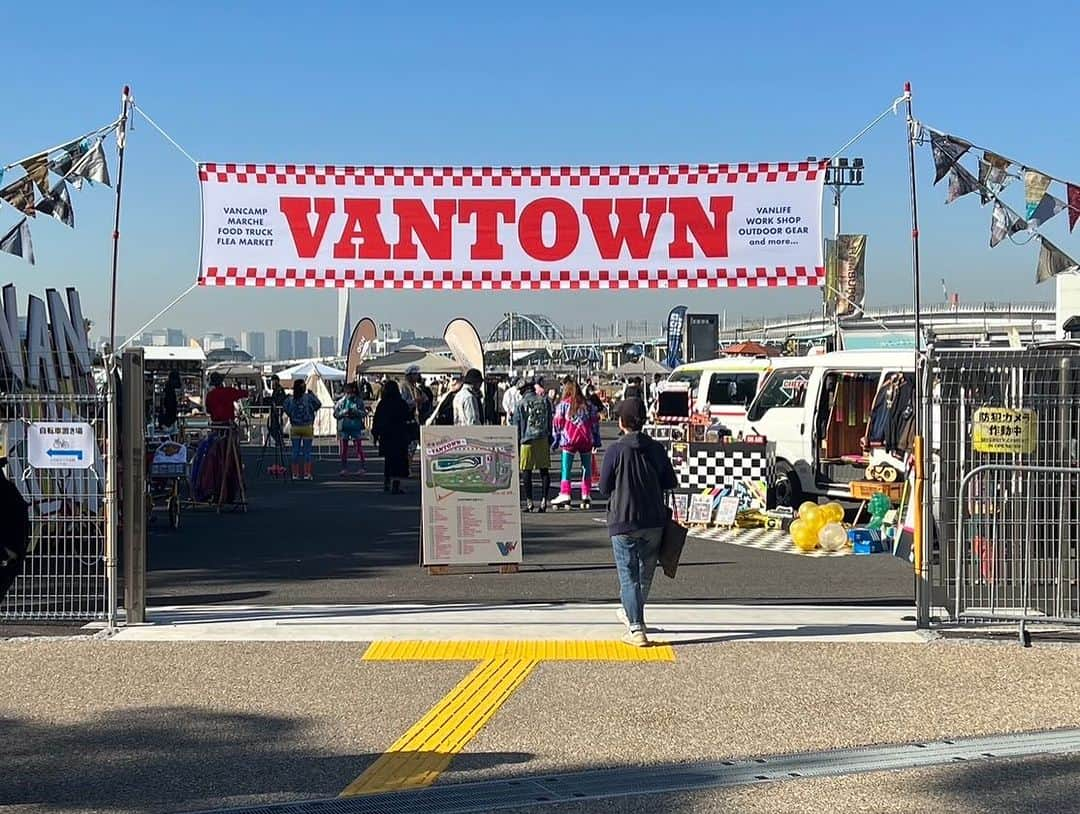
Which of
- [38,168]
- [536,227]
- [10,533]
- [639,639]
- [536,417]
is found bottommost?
[639,639]

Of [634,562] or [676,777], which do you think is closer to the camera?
[676,777]

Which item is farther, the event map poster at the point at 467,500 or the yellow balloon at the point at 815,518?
the yellow balloon at the point at 815,518

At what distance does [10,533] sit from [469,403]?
9.99 meters

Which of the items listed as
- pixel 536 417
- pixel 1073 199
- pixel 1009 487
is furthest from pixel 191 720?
pixel 536 417

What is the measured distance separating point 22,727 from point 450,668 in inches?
98.9

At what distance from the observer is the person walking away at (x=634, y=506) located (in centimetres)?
859

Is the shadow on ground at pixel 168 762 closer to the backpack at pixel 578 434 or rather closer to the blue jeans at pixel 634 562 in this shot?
the blue jeans at pixel 634 562

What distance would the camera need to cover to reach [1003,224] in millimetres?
11172

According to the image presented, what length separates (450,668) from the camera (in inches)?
316

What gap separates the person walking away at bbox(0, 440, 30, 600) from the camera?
18.8ft

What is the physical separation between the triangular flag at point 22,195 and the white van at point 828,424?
9555mm

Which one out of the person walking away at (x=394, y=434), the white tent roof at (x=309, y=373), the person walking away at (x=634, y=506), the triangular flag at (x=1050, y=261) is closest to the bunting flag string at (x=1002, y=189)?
the triangular flag at (x=1050, y=261)

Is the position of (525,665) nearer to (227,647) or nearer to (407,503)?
(227,647)

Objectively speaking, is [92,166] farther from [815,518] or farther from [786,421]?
[786,421]
